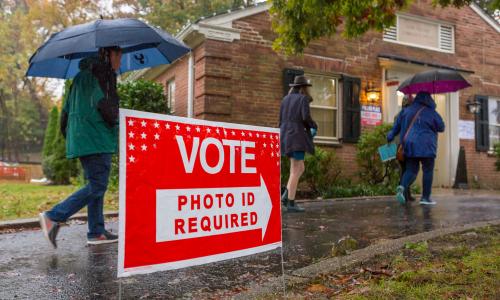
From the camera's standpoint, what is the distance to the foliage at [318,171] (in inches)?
363

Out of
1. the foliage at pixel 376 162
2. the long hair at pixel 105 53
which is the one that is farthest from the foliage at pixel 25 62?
the long hair at pixel 105 53

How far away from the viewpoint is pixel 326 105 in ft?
38.3

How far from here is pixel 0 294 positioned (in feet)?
9.88

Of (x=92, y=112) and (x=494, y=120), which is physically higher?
(x=494, y=120)

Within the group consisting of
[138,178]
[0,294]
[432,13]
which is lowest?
[0,294]

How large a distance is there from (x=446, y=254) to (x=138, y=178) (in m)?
2.85

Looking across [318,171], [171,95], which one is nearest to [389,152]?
[318,171]

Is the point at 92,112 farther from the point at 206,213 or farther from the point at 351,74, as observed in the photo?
the point at 351,74

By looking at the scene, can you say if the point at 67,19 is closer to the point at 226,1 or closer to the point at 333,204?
the point at 226,1

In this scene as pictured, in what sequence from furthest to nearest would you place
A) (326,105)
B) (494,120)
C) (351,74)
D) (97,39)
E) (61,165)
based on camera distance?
(61,165)
(494,120)
(351,74)
(326,105)
(97,39)

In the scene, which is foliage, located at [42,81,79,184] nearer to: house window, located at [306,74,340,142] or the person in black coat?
house window, located at [306,74,340,142]

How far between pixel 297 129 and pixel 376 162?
15.7 feet

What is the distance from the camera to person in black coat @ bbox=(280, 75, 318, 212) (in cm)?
664

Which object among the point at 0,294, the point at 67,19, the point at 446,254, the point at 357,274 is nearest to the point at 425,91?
the point at 446,254
